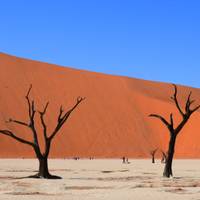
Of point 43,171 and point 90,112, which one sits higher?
point 90,112

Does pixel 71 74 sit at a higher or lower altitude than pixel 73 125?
higher

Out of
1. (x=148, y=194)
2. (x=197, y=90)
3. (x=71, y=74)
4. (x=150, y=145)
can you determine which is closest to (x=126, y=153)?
(x=150, y=145)

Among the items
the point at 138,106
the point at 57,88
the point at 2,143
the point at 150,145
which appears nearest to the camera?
the point at 2,143

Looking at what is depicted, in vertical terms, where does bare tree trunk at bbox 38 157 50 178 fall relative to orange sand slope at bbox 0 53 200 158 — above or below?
below

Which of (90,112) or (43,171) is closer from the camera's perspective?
(43,171)

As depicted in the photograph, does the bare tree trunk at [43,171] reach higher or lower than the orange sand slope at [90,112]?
lower

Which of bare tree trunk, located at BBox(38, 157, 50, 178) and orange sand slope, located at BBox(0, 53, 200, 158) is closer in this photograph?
bare tree trunk, located at BBox(38, 157, 50, 178)

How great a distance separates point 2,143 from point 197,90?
201 ft

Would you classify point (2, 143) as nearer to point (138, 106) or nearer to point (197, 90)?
point (138, 106)

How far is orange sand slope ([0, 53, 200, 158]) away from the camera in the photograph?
3063 inches

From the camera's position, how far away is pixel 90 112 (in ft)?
294

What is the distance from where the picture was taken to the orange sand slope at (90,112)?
77812 mm

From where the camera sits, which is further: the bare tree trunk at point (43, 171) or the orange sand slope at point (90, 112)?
the orange sand slope at point (90, 112)

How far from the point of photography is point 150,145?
8588 cm
